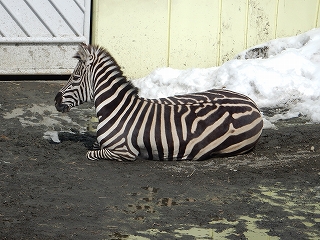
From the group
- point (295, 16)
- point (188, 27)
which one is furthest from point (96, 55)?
point (295, 16)

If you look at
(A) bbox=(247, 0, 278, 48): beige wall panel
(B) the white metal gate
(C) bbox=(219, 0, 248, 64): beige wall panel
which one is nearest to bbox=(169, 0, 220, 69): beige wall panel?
(C) bbox=(219, 0, 248, 64): beige wall panel

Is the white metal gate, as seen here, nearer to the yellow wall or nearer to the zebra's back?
the yellow wall

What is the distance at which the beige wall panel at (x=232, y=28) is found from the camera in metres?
11.1

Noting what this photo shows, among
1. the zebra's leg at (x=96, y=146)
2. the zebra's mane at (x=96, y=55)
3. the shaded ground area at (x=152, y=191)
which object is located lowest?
the shaded ground area at (x=152, y=191)

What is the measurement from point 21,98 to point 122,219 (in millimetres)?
4628

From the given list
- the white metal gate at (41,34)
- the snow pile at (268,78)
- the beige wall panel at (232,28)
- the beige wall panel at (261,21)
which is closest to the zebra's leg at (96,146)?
the snow pile at (268,78)

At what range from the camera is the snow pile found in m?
9.98

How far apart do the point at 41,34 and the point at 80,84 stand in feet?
10.0

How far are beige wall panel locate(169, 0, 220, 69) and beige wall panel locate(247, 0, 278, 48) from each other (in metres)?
0.60

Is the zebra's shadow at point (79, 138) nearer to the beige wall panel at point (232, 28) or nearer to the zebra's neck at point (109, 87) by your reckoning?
the zebra's neck at point (109, 87)

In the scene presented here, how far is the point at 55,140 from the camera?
835cm

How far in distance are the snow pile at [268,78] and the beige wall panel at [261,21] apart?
0.75 feet

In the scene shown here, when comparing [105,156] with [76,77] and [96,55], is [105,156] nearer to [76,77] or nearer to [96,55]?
[76,77]

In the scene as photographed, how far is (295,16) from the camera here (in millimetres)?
11438
